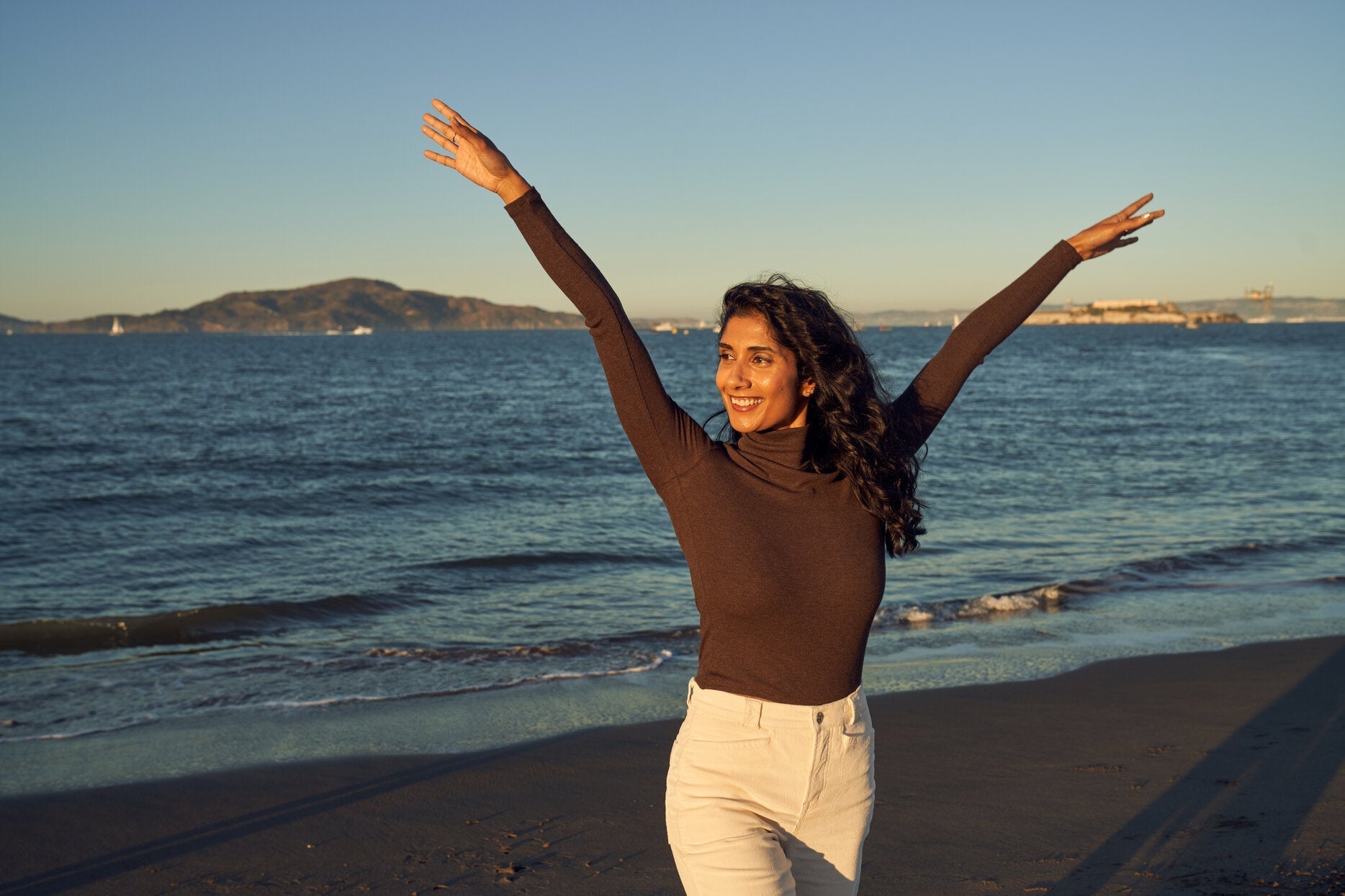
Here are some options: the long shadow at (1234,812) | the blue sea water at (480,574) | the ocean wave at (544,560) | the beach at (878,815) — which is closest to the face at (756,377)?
the beach at (878,815)

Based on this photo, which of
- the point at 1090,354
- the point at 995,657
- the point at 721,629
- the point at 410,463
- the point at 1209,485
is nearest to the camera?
the point at 721,629

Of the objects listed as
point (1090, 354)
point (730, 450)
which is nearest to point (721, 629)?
point (730, 450)

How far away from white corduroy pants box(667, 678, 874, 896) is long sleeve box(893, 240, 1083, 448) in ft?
2.73

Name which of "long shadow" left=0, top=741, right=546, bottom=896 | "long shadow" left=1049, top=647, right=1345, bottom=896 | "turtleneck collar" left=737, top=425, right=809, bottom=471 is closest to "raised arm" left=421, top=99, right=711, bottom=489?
"turtleneck collar" left=737, top=425, right=809, bottom=471

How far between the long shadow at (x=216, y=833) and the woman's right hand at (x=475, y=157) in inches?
153

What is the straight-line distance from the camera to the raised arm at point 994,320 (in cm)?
277

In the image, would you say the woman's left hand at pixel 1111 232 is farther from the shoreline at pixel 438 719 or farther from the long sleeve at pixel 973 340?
the shoreline at pixel 438 719

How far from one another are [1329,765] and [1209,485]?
1418 centimetres

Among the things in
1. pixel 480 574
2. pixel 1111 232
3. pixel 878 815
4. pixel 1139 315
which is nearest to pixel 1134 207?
pixel 1111 232

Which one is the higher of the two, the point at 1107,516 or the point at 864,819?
the point at 864,819

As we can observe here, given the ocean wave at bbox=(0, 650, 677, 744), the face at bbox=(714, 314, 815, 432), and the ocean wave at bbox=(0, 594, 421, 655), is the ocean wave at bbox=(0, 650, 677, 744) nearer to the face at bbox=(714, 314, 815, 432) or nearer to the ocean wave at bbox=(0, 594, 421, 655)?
the ocean wave at bbox=(0, 594, 421, 655)

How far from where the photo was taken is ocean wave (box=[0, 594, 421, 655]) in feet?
30.8

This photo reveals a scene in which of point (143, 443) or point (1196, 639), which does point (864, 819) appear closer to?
point (1196, 639)

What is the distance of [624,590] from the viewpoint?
11.4m
